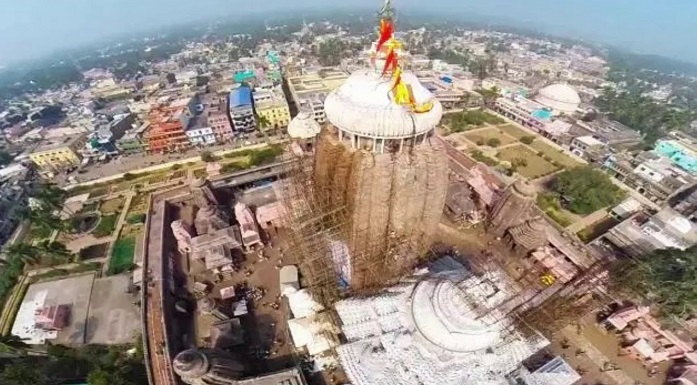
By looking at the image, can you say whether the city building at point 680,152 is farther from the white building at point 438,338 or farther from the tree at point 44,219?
the tree at point 44,219

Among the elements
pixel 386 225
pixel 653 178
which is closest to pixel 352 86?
pixel 386 225

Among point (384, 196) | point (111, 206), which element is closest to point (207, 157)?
point (111, 206)

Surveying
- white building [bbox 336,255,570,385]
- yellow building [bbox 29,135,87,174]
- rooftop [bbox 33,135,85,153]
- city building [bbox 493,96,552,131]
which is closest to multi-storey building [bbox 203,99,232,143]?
yellow building [bbox 29,135,87,174]

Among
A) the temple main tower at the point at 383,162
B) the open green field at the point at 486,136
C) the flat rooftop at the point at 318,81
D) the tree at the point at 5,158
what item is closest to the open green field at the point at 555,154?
the open green field at the point at 486,136

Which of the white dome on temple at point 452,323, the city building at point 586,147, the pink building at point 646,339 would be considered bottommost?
the city building at point 586,147

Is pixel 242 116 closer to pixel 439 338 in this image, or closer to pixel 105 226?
pixel 105 226

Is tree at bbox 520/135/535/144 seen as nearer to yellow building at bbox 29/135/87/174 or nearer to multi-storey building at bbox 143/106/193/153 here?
multi-storey building at bbox 143/106/193/153
